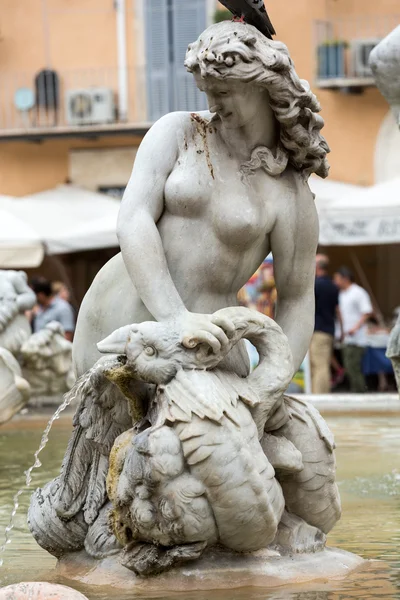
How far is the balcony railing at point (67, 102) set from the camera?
2788cm

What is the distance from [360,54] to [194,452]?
2208cm

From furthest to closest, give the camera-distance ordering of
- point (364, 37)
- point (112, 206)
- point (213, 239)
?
point (364, 37), point (112, 206), point (213, 239)

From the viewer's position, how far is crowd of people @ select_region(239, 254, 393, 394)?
52.7 ft

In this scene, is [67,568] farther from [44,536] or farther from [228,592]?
[228,592]

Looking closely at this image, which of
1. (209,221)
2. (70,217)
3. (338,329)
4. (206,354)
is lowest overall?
(338,329)

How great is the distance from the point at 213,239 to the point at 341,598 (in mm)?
1173

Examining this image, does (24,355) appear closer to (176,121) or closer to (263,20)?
(176,121)

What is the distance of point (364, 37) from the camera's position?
26703 mm

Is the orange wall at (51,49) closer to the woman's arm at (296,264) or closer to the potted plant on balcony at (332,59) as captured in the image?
the potted plant on balcony at (332,59)

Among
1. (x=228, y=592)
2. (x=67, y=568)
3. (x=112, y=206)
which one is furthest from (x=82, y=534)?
(x=112, y=206)

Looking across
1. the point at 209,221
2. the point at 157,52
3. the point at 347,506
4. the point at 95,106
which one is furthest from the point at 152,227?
the point at 157,52

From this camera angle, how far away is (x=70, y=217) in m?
22.6

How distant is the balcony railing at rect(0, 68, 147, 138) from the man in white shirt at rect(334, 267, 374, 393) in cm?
1135

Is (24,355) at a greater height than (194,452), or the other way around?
(194,452)
